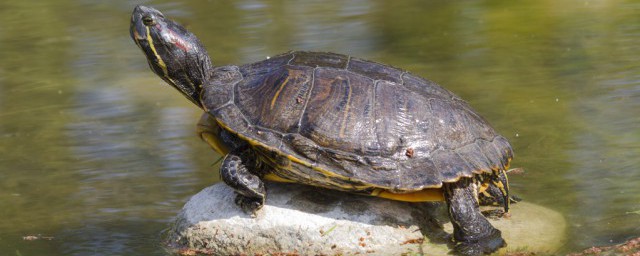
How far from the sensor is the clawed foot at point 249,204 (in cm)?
546

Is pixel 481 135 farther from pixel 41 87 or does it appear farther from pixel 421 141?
pixel 41 87

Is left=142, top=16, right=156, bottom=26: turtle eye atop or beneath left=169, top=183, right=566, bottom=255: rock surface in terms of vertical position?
atop

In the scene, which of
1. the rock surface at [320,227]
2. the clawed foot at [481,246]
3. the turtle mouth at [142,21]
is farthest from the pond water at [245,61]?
the turtle mouth at [142,21]

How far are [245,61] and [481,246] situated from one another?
5.15 m

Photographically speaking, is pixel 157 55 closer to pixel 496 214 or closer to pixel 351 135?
pixel 351 135

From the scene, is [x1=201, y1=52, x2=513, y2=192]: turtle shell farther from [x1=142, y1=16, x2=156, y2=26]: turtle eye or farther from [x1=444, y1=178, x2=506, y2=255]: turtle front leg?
[x1=142, y1=16, x2=156, y2=26]: turtle eye

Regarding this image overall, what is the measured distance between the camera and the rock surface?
17.8 ft

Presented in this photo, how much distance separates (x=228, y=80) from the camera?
574 centimetres

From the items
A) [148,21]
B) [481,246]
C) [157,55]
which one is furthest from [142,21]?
[481,246]

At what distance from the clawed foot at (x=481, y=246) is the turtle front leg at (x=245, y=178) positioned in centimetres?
123

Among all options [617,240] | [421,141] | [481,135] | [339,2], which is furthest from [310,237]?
[339,2]

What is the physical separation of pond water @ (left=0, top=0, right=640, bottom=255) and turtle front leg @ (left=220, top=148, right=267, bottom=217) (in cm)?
83

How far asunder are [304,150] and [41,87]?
546cm

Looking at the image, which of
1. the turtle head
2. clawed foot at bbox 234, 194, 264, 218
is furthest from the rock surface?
the turtle head
